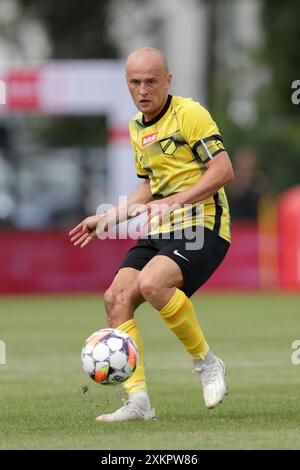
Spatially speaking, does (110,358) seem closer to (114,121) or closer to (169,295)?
(169,295)

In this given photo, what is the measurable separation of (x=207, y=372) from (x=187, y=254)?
31.0 inches

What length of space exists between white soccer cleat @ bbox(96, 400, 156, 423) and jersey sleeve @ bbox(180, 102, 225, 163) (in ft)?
5.20

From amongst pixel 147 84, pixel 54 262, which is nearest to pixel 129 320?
pixel 147 84

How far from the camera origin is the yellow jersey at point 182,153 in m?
8.45

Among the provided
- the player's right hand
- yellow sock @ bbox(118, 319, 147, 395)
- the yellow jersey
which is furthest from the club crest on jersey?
yellow sock @ bbox(118, 319, 147, 395)

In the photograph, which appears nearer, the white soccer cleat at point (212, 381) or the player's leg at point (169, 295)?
the player's leg at point (169, 295)

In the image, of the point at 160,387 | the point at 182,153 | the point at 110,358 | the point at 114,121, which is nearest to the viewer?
the point at 110,358

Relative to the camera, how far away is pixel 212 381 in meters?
8.60

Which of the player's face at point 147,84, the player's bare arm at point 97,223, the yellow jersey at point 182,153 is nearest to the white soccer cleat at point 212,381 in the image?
the yellow jersey at point 182,153

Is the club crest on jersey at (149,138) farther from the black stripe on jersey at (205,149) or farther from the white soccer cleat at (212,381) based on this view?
the white soccer cleat at (212,381)

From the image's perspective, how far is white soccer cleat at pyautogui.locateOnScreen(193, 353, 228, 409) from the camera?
851 centimetres

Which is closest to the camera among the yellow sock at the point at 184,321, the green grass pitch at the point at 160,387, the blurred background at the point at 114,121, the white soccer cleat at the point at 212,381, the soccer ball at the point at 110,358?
the green grass pitch at the point at 160,387

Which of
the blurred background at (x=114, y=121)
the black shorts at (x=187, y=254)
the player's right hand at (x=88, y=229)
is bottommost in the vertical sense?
the black shorts at (x=187, y=254)

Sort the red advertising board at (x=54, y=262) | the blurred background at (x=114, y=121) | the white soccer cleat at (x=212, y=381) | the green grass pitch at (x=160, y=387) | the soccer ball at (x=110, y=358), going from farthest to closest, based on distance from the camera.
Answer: the blurred background at (x=114, y=121) < the red advertising board at (x=54, y=262) < the white soccer cleat at (x=212, y=381) < the soccer ball at (x=110, y=358) < the green grass pitch at (x=160, y=387)
